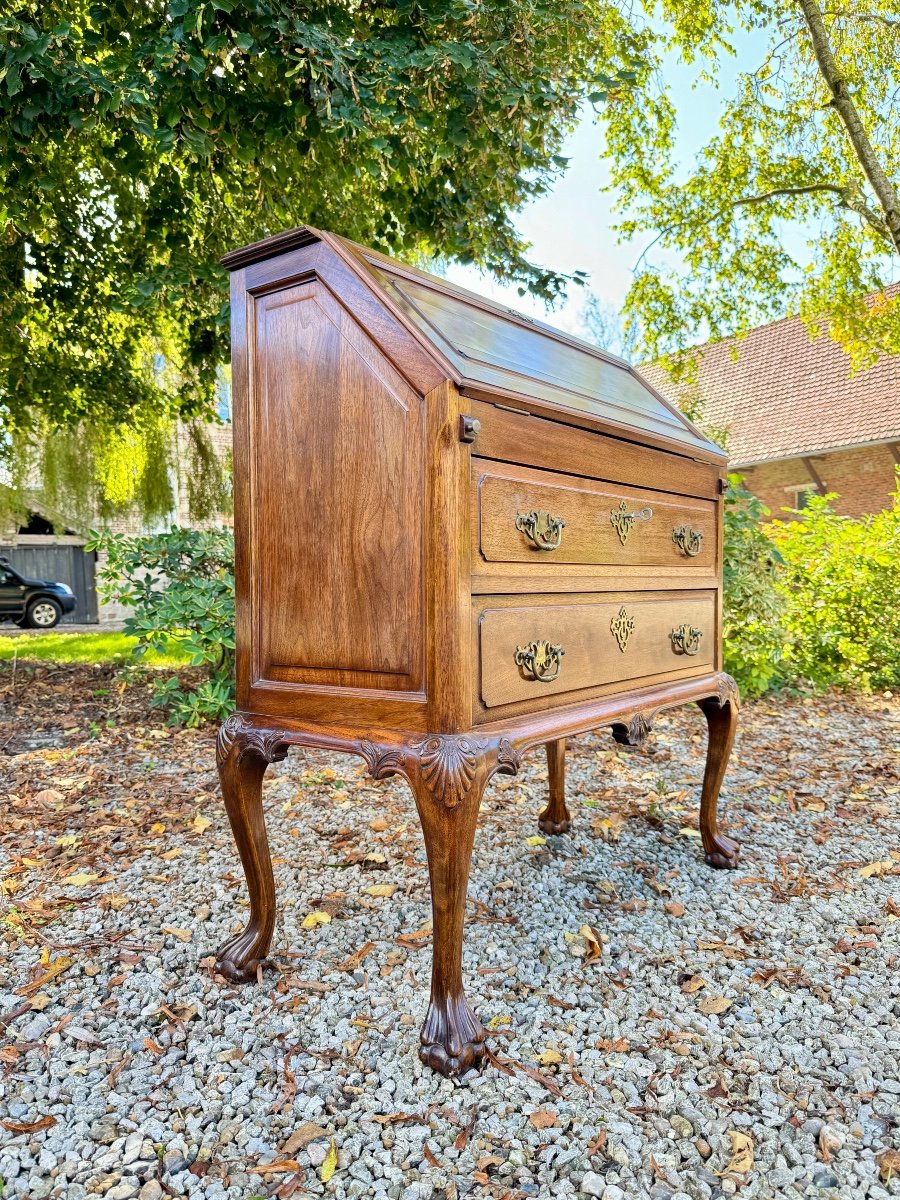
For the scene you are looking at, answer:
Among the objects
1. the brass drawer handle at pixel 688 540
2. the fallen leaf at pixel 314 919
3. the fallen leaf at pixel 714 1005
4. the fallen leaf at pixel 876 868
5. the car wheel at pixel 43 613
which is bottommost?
the fallen leaf at pixel 876 868

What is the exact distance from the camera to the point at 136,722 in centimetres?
499

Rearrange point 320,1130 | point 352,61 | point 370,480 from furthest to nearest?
point 352,61, point 370,480, point 320,1130

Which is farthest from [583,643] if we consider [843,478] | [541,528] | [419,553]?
[843,478]

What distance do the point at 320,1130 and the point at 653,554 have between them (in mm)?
1707

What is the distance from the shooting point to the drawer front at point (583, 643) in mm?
1668

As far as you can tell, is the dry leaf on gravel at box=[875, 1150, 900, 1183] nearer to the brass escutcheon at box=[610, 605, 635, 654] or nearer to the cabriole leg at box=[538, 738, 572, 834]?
the brass escutcheon at box=[610, 605, 635, 654]

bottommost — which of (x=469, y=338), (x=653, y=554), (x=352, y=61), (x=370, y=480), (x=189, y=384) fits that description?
(x=653, y=554)

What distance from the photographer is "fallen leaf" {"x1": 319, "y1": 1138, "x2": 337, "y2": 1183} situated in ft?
4.36

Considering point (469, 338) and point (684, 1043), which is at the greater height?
point (469, 338)

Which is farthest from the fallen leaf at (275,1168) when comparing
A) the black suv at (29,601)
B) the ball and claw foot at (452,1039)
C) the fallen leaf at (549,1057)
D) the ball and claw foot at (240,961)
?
the black suv at (29,601)

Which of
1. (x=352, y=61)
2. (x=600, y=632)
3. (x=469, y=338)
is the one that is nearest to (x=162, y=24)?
(x=352, y=61)

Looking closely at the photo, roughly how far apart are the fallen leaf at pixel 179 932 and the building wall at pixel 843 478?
37.1 feet

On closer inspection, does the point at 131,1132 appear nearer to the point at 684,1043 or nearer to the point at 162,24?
the point at 684,1043

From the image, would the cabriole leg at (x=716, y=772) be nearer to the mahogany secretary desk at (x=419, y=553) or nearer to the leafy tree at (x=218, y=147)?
the mahogany secretary desk at (x=419, y=553)
